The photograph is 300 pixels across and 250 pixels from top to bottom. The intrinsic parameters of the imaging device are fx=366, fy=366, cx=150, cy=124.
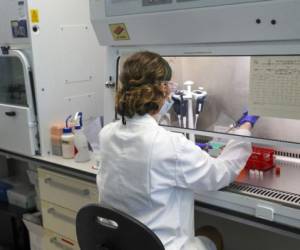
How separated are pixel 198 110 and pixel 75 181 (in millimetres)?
757

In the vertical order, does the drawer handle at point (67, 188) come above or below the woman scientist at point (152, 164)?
below

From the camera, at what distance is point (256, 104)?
4.61ft

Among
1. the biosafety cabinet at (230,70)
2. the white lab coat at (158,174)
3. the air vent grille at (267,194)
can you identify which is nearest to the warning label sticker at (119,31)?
the biosafety cabinet at (230,70)

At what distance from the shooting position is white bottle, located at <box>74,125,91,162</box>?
204cm

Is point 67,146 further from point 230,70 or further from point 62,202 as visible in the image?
point 230,70

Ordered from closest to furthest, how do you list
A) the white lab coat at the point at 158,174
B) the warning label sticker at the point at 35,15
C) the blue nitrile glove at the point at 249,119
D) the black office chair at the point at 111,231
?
the black office chair at the point at 111,231, the white lab coat at the point at 158,174, the blue nitrile glove at the point at 249,119, the warning label sticker at the point at 35,15

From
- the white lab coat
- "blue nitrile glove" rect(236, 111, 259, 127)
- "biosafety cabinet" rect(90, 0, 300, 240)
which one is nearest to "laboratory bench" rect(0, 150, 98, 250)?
"biosafety cabinet" rect(90, 0, 300, 240)

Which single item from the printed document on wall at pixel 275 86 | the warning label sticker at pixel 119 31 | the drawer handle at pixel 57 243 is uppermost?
the warning label sticker at pixel 119 31

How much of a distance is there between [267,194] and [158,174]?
419mm

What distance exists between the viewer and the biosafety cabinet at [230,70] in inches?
48.8

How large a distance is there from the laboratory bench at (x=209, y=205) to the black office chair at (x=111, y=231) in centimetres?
38

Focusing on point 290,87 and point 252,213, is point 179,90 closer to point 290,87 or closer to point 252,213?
point 290,87

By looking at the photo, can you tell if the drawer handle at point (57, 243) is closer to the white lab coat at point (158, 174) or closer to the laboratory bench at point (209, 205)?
the laboratory bench at point (209, 205)

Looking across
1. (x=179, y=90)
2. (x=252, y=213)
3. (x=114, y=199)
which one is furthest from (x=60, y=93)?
(x=252, y=213)
